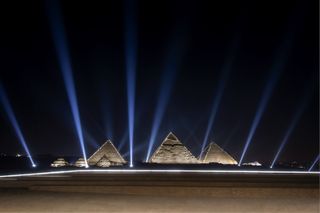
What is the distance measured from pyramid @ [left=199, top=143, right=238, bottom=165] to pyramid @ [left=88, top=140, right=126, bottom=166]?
444 inches

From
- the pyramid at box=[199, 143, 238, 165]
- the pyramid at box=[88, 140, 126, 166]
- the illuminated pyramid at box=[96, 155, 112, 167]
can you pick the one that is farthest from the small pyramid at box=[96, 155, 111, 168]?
the pyramid at box=[199, 143, 238, 165]

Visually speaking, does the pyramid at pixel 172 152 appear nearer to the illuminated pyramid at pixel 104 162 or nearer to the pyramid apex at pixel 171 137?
the pyramid apex at pixel 171 137

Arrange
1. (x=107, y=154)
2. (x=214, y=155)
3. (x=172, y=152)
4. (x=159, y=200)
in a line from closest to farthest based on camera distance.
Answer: (x=159, y=200) < (x=172, y=152) < (x=107, y=154) < (x=214, y=155)

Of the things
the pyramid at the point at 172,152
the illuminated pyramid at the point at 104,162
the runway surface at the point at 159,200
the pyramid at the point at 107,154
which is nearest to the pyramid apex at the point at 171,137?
the pyramid at the point at 172,152

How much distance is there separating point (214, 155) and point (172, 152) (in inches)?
269

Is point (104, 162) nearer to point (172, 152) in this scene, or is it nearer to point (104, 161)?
point (104, 161)

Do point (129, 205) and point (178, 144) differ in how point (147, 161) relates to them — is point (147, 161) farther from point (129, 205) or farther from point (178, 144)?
point (129, 205)

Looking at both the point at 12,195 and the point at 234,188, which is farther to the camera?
the point at 234,188

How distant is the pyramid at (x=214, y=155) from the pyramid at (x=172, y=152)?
3.76m

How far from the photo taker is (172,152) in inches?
2021

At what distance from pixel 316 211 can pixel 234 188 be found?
4.65 meters

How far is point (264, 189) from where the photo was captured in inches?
521

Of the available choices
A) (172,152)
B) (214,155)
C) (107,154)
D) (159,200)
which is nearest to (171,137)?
(172,152)

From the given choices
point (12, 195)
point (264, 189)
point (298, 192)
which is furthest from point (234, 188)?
point (12, 195)
